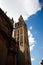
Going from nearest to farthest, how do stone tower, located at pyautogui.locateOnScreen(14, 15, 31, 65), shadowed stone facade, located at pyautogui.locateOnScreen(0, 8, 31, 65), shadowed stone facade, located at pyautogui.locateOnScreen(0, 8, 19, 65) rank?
shadowed stone facade, located at pyautogui.locateOnScreen(0, 8, 19, 65)
shadowed stone facade, located at pyautogui.locateOnScreen(0, 8, 31, 65)
stone tower, located at pyautogui.locateOnScreen(14, 15, 31, 65)

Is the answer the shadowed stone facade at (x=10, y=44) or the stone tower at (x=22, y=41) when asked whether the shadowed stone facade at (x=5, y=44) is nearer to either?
the shadowed stone facade at (x=10, y=44)

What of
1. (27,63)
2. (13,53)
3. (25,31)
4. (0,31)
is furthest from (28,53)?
(0,31)

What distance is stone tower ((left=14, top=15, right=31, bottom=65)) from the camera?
121ft

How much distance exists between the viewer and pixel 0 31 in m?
23.9

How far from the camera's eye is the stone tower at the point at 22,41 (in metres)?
36.8

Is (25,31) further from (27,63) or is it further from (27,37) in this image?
(27,63)

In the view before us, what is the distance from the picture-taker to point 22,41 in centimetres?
3938

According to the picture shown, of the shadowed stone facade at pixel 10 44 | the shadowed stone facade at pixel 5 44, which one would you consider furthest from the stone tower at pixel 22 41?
the shadowed stone facade at pixel 5 44

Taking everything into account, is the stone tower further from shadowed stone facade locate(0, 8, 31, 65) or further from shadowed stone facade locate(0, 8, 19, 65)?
shadowed stone facade locate(0, 8, 19, 65)

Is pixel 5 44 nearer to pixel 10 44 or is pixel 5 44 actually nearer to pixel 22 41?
pixel 10 44

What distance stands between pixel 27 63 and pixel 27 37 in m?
8.40

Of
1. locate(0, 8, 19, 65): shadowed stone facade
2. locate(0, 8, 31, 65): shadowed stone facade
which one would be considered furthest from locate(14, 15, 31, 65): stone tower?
locate(0, 8, 19, 65): shadowed stone facade

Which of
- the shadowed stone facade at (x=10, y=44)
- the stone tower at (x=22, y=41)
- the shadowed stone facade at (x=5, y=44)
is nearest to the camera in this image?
the shadowed stone facade at (x=5, y=44)

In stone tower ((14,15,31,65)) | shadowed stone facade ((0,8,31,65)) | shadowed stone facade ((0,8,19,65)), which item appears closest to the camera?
shadowed stone facade ((0,8,19,65))
